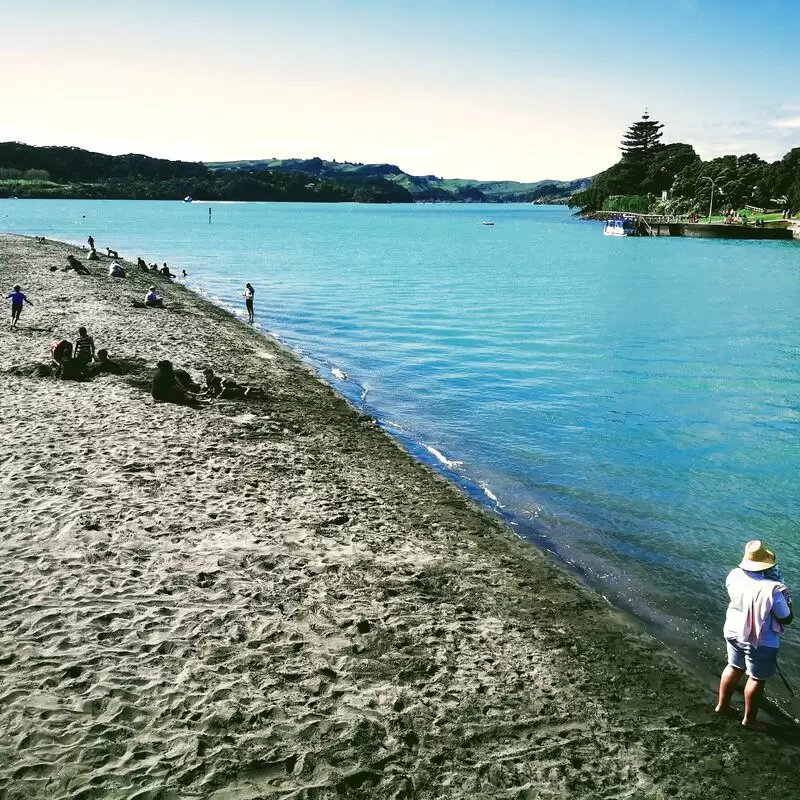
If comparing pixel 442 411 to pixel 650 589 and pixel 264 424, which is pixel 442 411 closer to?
pixel 264 424

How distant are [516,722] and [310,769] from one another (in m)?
2.18

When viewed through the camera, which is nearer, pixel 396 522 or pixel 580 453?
pixel 396 522

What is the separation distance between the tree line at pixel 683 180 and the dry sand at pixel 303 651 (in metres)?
123

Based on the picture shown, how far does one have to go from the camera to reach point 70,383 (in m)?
17.2

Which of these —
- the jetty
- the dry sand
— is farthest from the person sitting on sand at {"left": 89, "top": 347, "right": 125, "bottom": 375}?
the jetty

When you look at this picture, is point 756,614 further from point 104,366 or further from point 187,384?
point 104,366

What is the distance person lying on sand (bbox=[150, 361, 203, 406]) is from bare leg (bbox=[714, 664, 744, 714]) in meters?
13.0

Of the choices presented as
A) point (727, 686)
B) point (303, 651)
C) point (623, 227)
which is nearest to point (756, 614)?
point (727, 686)

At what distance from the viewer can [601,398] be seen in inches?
898

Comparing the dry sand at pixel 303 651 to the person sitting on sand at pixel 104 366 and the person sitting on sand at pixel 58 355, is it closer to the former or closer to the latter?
the person sitting on sand at pixel 58 355

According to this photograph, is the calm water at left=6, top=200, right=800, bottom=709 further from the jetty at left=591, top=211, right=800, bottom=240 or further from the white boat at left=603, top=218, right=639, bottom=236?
the white boat at left=603, top=218, right=639, bottom=236

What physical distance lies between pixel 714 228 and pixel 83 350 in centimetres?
11666

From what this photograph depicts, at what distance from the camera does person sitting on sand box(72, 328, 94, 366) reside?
1805cm

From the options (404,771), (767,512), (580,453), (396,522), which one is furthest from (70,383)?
(767,512)
